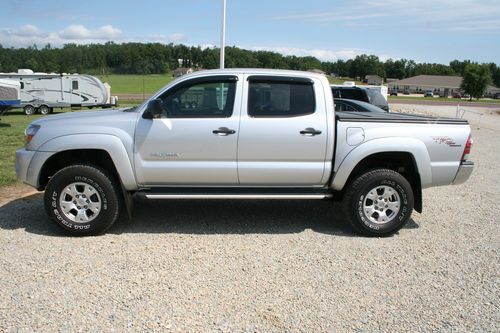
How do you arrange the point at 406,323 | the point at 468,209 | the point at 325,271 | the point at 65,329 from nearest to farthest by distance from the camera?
1. the point at 65,329
2. the point at 406,323
3. the point at 325,271
4. the point at 468,209

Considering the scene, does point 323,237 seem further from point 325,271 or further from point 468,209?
point 468,209

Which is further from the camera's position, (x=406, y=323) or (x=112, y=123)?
(x=112, y=123)

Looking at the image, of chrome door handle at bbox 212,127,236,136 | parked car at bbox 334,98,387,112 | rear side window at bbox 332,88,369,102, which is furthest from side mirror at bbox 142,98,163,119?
rear side window at bbox 332,88,369,102

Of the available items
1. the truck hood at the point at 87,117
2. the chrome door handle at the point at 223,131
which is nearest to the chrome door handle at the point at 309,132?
the chrome door handle at the point at 223,131

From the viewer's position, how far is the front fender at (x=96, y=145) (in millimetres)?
5098

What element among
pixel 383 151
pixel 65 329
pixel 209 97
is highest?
pixel 209 97

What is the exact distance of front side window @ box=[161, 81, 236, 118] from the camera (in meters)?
5.21

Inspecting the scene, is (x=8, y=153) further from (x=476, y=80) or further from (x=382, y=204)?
(x=476, y=80)

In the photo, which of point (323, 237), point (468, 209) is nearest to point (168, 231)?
point (323, 237)

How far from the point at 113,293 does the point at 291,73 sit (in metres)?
3.16

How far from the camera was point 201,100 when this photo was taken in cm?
527

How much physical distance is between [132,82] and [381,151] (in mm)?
68204

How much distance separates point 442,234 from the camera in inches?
223

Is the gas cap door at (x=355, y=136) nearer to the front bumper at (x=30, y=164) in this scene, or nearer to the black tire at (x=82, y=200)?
the black tire at (x=82, y=200)
